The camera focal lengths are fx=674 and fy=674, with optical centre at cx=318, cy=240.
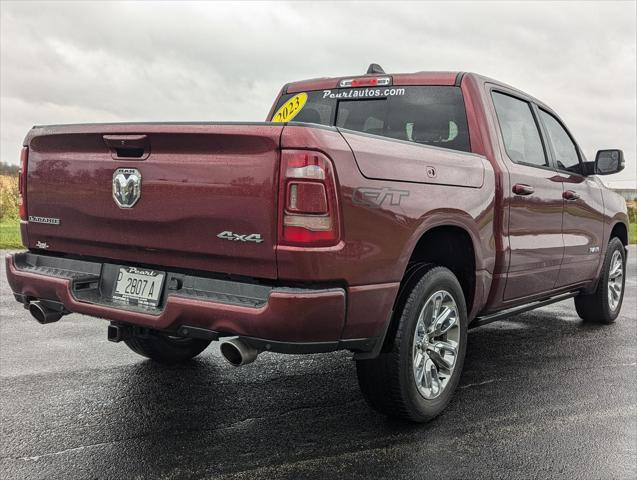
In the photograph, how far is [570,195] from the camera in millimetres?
5215

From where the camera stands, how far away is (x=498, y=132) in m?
4.38

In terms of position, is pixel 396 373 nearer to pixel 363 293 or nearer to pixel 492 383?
pixel 363 293

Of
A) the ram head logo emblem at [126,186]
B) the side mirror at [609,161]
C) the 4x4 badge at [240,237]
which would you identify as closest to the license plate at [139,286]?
the ram head logo emblem at [126,186]

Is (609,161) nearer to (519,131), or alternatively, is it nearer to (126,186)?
(519,131)

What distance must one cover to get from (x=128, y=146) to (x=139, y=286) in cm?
68

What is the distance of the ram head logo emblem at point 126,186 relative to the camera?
325 cm

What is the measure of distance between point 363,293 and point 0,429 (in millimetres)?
2018

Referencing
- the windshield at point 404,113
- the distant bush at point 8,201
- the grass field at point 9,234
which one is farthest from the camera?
the distant bush at point 8,201

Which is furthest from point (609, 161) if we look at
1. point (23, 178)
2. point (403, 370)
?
point (23, 178)

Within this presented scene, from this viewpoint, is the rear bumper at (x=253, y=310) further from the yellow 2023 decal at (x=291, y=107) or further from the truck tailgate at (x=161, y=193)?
the yellow 2023 decal at (x=291, y=107)

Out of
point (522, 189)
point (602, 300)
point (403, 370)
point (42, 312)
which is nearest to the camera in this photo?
point (403, 370)

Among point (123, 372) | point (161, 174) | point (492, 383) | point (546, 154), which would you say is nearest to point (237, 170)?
point (161, 174)

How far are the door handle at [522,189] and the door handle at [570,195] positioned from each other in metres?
0.68

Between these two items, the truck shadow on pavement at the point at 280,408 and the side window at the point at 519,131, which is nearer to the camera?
the truck shadow on pavement at the point at 280,408
